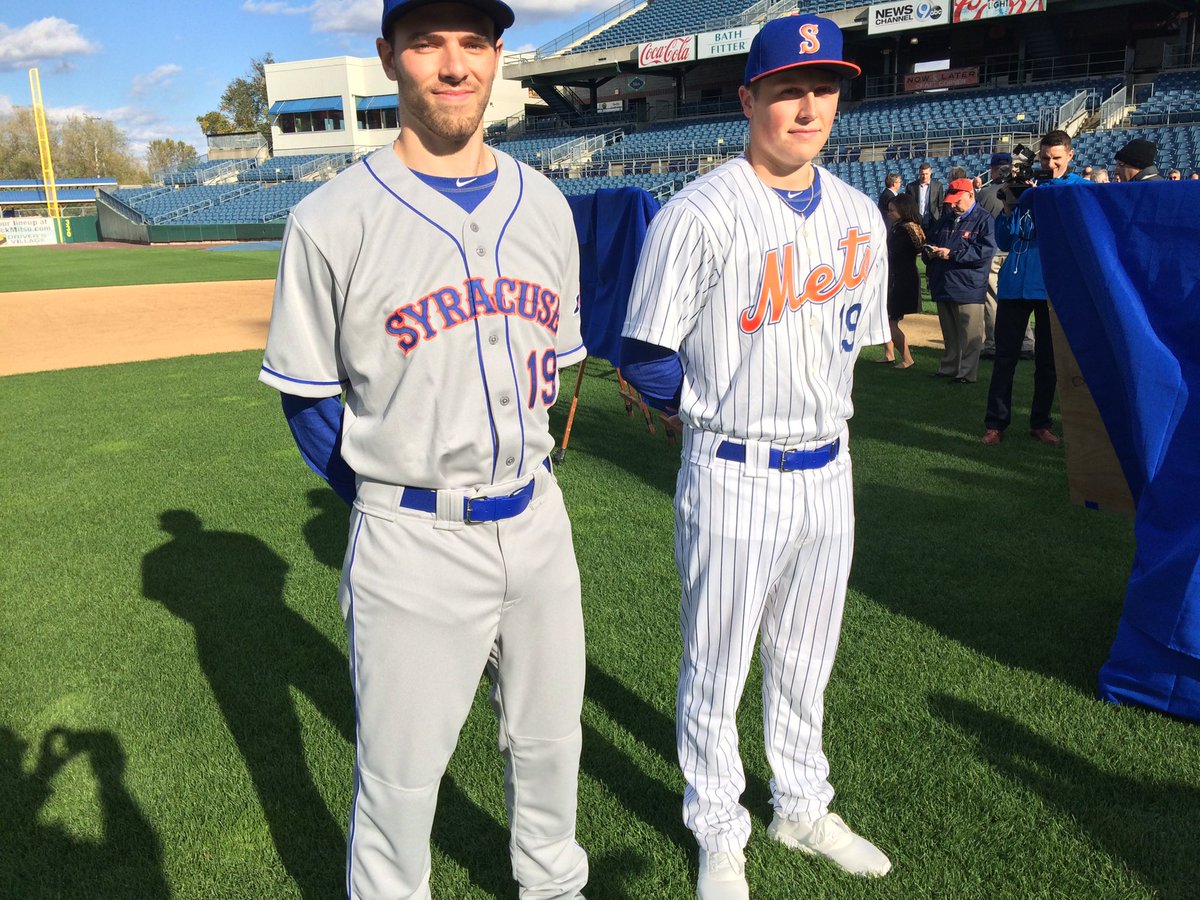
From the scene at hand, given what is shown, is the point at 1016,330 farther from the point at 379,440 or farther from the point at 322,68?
the point at 322,68

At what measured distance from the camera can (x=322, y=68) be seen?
50.6 metres

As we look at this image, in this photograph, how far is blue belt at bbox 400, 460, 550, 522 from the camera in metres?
1.88

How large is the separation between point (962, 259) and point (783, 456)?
6.55 meters

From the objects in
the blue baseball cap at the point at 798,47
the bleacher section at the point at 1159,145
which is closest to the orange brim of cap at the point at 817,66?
the blue baseball cap at the point at 798,47

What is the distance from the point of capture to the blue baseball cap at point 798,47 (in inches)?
81.5

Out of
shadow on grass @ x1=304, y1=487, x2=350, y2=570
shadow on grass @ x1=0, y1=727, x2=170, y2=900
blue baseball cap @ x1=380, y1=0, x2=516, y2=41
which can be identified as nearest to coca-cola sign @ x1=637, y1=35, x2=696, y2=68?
shadow on grass @ x1=304, y1=487, x2=350, y2=570

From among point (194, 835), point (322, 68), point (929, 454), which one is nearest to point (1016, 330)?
point (929, 454)

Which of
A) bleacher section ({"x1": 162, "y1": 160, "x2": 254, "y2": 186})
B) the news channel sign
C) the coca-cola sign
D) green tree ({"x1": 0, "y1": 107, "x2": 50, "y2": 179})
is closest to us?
the news channel sign

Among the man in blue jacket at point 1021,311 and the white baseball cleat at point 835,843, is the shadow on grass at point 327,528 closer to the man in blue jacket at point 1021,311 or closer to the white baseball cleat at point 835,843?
the white baseball cleat at point 835,843

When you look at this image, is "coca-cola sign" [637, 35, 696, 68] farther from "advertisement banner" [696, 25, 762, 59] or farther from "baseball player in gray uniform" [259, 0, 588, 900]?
"baseball player in gray uniform" [259, 0, 588, 900]

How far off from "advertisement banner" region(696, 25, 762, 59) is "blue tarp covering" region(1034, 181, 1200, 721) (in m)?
32.1

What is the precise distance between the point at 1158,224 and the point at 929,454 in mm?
3352

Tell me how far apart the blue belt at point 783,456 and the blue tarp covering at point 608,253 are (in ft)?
14.3

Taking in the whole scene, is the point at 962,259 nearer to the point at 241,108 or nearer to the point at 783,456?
the point at 783,456
